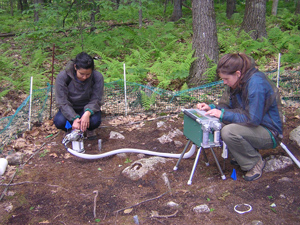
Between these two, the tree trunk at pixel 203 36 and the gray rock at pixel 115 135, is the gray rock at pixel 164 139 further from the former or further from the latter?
the tree trunk at pixel 203 36

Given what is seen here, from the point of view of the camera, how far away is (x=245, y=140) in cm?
314

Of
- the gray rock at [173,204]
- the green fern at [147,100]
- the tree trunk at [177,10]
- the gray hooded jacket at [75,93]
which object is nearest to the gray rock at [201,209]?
the gray rock at [173,204]

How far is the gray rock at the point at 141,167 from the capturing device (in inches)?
138

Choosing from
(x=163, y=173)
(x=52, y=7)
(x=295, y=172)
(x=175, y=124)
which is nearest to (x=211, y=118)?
(x=163, y=173)

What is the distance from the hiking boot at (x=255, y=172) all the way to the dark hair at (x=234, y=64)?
1.11 meters

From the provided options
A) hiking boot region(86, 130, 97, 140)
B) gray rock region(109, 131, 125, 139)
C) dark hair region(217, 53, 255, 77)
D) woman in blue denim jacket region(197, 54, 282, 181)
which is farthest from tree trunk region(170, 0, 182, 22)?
dark hair region(217, 53, 255, 77)

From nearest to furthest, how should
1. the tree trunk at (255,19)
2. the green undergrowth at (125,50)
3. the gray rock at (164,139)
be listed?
the gray rock at (164,139) → the green undergrowth at (125,50) → the tree trunk at (255,19)

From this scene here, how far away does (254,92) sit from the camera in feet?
9.71

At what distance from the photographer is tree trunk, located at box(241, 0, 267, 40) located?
8.90 m

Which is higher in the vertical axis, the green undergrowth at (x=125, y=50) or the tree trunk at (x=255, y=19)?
the tree trunk at (x=255, y=19)

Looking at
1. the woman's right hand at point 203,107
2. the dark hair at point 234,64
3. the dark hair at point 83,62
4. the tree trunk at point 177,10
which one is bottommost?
the woman's right hand at point 203,107

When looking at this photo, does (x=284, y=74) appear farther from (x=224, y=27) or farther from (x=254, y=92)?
(x=224, y=27)

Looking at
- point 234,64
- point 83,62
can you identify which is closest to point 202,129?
point 234,64

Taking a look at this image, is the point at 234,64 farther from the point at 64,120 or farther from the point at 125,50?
the point at 125,50
